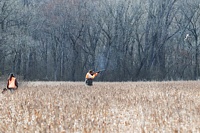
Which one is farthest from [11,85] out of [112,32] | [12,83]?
[112,32]

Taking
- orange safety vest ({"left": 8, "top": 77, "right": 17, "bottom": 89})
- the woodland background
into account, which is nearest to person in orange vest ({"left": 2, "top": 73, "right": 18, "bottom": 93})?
orange safety vest ({"left": 8, "top": 77, "right": 17, "bottom": 89})

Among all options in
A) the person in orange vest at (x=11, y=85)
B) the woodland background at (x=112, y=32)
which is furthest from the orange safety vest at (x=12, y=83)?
the woodland background at (x=112, y=32)

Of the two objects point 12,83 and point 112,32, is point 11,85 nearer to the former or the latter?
point 12,83

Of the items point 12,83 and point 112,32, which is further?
point 112,32

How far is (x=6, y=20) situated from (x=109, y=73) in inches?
492

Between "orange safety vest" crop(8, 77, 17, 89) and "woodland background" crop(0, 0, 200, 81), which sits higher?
"woodland background" crop(0, 0, 200, 81)

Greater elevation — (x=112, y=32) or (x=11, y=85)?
(x=112, y=32)

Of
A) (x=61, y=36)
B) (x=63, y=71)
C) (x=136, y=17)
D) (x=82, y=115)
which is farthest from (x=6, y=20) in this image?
(x=82, y=115)

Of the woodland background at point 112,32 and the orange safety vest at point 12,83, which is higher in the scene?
the woodland background at point 112,32

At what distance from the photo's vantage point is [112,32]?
4466cm

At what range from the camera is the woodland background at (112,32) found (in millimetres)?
40906

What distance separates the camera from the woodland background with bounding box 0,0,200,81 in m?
40.9

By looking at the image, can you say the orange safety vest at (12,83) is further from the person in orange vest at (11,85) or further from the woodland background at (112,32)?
the woodland background at (112,32)

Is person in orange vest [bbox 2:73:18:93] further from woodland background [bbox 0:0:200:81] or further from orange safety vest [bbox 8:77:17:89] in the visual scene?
woodland background [bbox 0:0:200:81]
